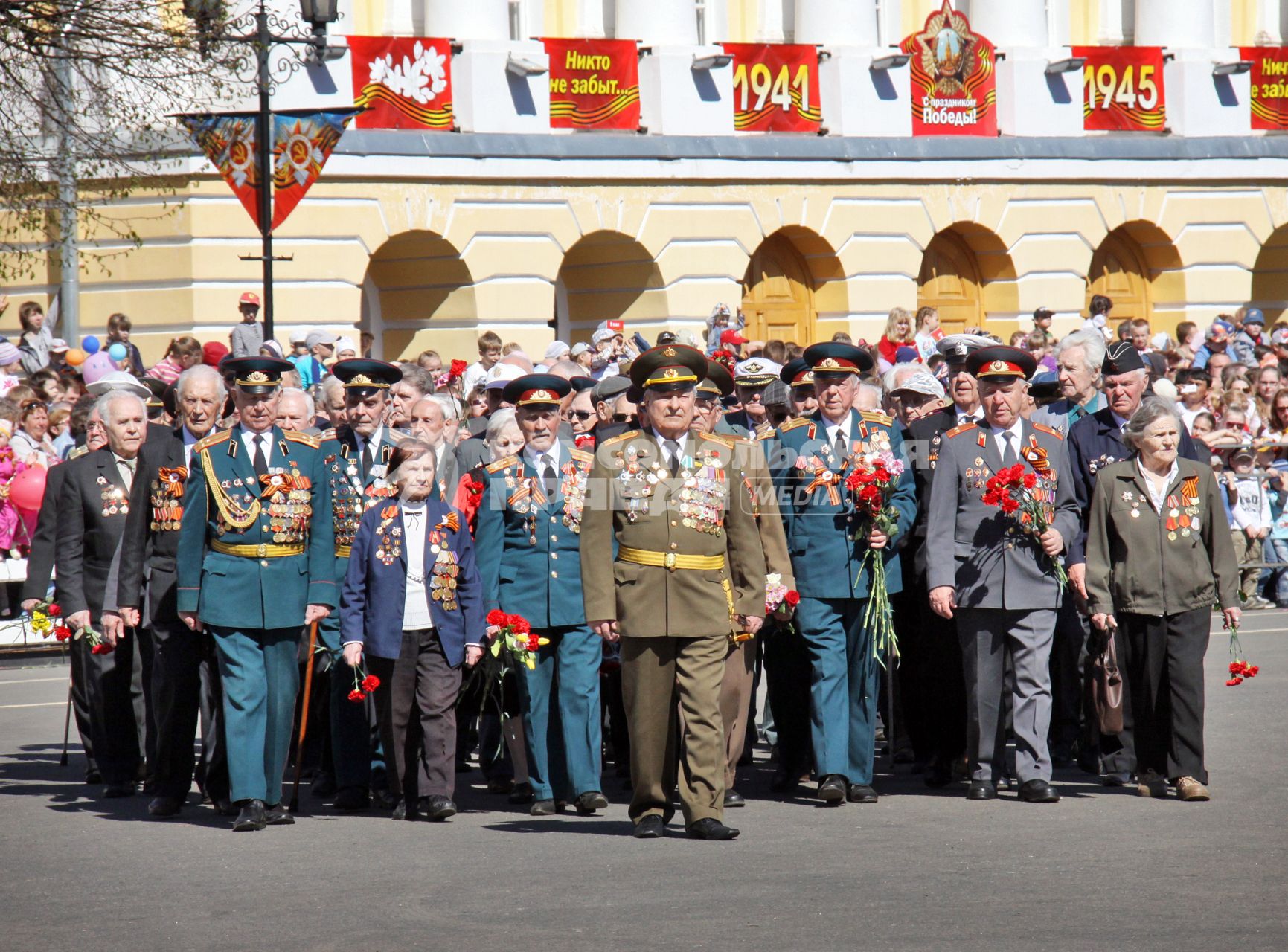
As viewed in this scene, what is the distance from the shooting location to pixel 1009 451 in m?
10.5

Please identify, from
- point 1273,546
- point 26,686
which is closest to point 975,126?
point 1273,546

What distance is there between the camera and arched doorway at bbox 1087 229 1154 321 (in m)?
32.0

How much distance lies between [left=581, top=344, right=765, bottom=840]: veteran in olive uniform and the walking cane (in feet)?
5.65

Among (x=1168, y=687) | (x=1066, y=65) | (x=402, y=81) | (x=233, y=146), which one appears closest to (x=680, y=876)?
(x=1168, y=687)

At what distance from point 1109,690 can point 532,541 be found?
9.25ft

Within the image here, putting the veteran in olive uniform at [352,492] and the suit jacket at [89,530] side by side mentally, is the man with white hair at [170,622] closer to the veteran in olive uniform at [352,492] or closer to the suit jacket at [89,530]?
the suit jacket at [89,530]

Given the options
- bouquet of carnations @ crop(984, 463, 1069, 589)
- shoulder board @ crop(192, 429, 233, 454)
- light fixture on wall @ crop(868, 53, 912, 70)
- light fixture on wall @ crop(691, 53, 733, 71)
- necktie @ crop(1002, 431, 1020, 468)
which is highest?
light fixture on wall @ crop(868, 53, 912, 70)

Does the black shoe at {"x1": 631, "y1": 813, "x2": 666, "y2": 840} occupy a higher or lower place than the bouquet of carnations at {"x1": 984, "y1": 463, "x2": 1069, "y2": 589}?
lower

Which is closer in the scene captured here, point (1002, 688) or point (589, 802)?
point (589, 802)

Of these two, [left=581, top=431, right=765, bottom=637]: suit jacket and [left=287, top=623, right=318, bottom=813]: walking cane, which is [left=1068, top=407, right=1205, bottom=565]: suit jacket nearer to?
[left=581, top=431, right=765, bottom=637]: suit jacket

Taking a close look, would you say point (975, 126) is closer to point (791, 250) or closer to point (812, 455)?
point (791, 250)

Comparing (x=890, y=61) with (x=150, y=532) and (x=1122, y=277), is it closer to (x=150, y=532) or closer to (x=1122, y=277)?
(x=1122, y=277)

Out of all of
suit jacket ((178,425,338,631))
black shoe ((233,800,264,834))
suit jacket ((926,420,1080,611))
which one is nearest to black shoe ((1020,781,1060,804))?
suit jacket ((926,420,1080,611))

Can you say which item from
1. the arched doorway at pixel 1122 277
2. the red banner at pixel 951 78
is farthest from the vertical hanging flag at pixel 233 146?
the arched doorway at pixel 1122 277
